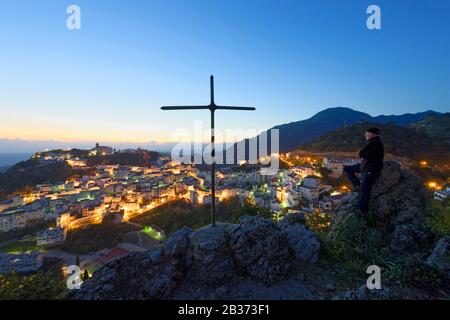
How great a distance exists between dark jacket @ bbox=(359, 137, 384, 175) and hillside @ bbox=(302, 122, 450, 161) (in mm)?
77654

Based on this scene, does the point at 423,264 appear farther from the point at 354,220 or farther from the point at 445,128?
the point at 445,128

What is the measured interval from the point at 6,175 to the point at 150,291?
405 feet

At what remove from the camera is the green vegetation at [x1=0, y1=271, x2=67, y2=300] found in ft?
15.0

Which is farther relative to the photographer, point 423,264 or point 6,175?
point 6,175

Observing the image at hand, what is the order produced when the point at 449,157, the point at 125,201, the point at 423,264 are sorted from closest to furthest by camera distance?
1. the point at 423,264
2. the point at 449,157
3. the point at 125,201

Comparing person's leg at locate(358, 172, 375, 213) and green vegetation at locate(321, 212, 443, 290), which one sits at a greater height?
person's leg at locate(358, 172, 375, 213)

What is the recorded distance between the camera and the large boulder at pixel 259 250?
3.98m

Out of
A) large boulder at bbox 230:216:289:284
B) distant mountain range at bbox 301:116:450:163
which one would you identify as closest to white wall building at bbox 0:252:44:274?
large boulder at bbox 230:216:289:284

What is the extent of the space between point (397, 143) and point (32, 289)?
9458 centimetres

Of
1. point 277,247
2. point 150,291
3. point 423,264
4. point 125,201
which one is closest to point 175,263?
point 150,291

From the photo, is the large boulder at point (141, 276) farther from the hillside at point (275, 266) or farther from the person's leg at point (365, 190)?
the person's leg at point (365, 190)

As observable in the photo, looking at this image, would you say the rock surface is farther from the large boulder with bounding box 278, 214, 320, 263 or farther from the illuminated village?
the illuminated village

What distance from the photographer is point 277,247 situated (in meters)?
4.25
